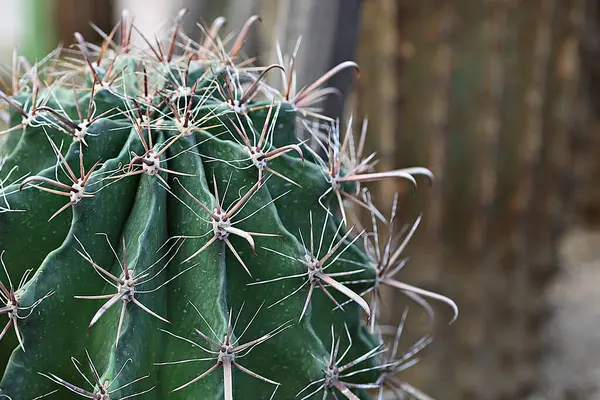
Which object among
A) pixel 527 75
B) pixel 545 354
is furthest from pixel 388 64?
pixel 545 354

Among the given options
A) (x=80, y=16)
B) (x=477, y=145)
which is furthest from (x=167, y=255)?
(x=80, y=16)

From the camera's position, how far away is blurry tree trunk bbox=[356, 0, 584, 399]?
7.18 feet

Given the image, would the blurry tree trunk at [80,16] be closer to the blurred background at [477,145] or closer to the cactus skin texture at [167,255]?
the blurred background at [477,145]

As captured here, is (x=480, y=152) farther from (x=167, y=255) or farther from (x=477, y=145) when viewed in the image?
(x=167, y=255)

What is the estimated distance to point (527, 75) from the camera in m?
2.29

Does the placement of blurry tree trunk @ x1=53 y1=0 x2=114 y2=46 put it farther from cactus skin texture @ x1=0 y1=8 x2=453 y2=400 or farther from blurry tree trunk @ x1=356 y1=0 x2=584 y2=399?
cactus skin texture @ x1=0 y1=8 x2=453 y2=400

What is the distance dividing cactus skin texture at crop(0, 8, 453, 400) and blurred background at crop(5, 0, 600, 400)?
101 cm

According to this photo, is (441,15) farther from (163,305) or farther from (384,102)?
(163,305)

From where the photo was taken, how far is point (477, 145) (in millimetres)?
2254

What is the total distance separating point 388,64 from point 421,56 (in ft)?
0.33

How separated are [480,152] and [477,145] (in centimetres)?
2

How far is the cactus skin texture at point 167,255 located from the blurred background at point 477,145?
101 cm

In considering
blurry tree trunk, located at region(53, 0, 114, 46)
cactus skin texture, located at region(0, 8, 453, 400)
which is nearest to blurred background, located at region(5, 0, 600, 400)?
cactus skin texture, located at region(0, 8, 453, 400)

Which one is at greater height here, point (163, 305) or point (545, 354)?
point (163, 305)
